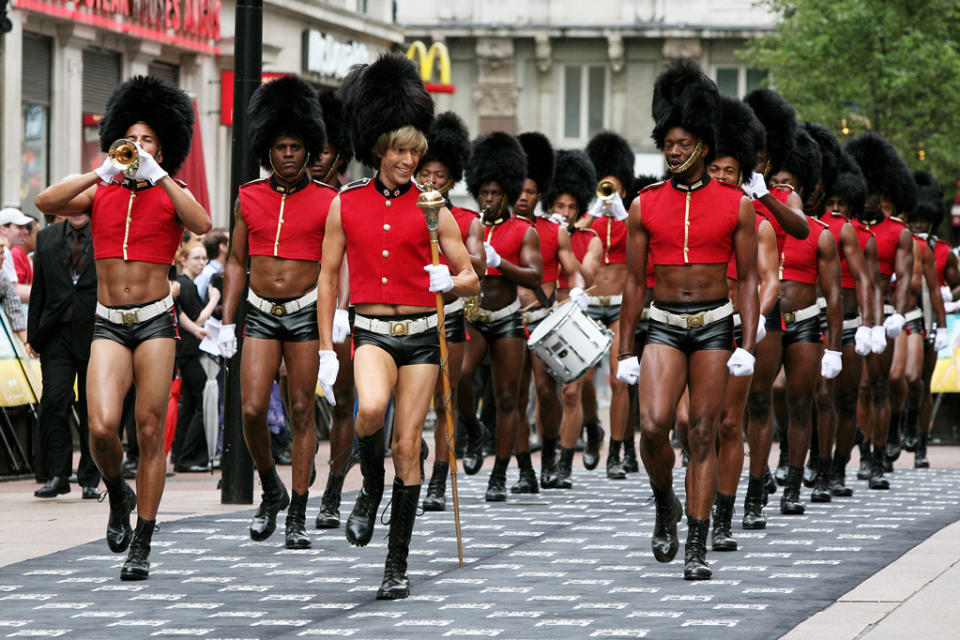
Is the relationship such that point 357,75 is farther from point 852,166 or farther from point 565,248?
point 852,166

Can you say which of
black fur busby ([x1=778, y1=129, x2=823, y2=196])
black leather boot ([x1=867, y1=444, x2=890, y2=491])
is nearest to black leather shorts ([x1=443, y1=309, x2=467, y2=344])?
black fur busby ([x1=778, y1=129, x2=823, y2=196])

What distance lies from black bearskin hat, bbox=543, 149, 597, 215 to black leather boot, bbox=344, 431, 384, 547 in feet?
24.7

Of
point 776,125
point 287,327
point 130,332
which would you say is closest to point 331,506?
point 287,327

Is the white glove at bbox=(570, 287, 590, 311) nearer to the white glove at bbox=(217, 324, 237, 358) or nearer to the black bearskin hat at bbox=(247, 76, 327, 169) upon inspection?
the black bearskin hat at bbox=(247, 76, 327, 169)

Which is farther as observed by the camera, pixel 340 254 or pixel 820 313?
pixel 820 313

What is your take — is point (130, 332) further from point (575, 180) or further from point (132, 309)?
point (575, 180)

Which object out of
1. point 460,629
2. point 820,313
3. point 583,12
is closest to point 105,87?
point 820,313

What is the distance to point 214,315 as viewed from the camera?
54.6 feet

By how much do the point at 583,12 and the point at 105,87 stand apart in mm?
25974

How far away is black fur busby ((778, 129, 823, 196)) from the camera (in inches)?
498

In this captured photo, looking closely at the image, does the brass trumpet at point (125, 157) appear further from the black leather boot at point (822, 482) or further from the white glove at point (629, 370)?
the black leather boot at point (822, 482)

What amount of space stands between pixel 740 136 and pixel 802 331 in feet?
5.90

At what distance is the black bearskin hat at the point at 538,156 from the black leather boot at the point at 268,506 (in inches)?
193

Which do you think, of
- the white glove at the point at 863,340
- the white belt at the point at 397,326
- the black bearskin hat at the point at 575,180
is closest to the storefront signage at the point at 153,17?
the black bearskin hat at the point at 575,180
